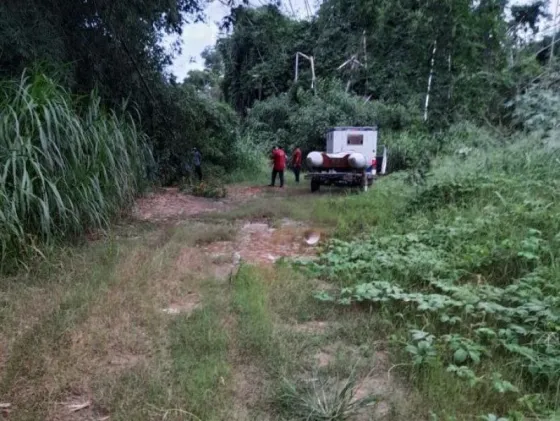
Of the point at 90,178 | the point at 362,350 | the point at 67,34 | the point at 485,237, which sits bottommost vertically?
the point at 362,350

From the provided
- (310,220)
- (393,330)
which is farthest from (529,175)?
(393,330)

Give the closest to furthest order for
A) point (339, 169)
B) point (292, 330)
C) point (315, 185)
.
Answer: point (292, 330)
point (339, 169)
point (315, 185)

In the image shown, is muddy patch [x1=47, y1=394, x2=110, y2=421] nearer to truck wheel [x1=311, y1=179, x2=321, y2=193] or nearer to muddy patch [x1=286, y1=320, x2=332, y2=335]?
muddy patch [x1=286, y1=320, x2=332, y2=335]

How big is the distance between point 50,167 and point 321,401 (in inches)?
159

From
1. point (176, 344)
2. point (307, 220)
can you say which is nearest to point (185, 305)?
point (176, 344)

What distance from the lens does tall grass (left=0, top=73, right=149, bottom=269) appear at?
4.19m

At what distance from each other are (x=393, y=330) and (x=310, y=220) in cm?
434

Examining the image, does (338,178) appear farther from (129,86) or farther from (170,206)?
(129,86)

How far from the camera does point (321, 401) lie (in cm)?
220

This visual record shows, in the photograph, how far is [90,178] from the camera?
5.31 m

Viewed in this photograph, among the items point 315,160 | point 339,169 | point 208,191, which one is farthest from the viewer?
point 339,169

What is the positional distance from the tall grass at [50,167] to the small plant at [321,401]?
3.10m

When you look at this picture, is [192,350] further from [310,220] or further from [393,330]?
[310,220]

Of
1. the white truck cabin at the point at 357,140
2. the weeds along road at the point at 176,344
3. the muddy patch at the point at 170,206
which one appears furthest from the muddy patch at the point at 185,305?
the white truck cabin at the point at 357,140
